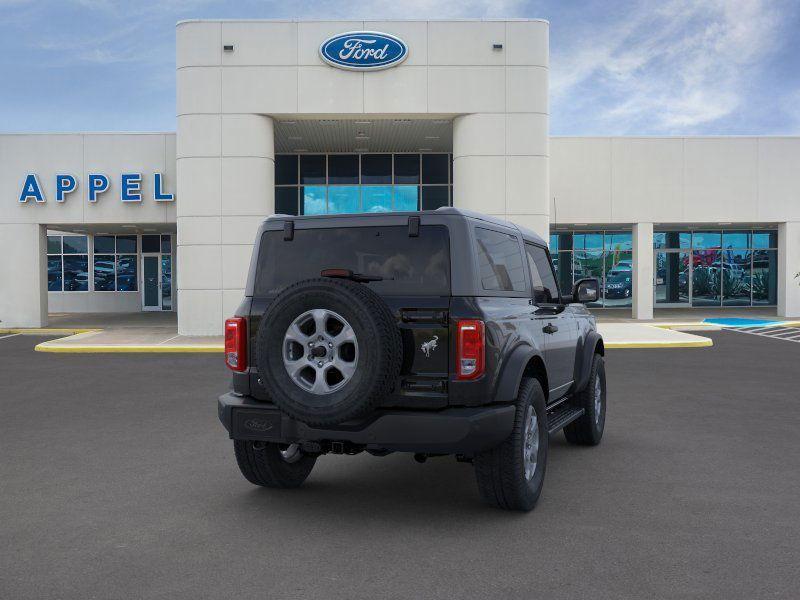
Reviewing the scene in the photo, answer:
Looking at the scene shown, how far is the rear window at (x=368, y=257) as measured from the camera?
194 inches

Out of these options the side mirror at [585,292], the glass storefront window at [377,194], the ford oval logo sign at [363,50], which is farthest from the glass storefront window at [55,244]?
the side mirror at [585,292]

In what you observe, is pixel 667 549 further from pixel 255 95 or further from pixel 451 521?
pixel 255 95

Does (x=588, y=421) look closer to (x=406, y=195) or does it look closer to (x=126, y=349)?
(x=126, y=349)

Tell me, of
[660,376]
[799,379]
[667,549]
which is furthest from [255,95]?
[667,549]

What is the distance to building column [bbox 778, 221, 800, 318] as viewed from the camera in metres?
26.5

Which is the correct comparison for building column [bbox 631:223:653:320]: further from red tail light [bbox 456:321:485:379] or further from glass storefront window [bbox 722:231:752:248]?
red tail light [bbox 456:321:485:379]

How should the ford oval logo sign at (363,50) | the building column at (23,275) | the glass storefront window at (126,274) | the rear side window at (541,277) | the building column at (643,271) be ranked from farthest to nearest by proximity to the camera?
the glass storefront window at (126,274)
the building column at (643,271)
the building column at (23,275)
the ford oval logo sign at (363,50)
the rear side window at (541,277)

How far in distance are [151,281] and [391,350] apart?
30.6 metres

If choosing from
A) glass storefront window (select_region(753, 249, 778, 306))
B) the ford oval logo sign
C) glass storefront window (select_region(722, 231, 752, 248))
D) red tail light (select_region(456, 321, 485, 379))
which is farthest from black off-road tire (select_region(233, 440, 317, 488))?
glass storefront window (select_region(753, 249, 778, 306))

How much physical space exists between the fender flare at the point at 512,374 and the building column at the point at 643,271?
22221 mm

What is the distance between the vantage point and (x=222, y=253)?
65.9ft

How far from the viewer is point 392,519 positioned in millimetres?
5090

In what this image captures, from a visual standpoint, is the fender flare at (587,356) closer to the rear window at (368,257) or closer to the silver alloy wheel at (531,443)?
the silver alloy wheel at (531,443)

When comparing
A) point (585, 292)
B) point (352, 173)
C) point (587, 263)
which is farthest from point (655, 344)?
point (587, 263)
